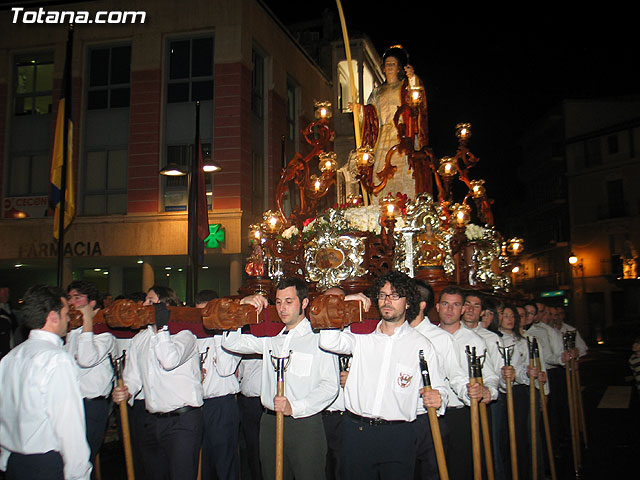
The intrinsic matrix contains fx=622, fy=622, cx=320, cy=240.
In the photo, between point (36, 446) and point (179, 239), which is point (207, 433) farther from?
point (179, 239)

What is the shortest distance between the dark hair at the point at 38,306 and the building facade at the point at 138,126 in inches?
532

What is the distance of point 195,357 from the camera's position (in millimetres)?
5602

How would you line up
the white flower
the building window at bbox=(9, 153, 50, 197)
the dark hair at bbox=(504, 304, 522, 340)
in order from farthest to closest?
the building window at bbox=(9, 153, 50, 197)
the white flower
the dark hair at bbox=(504, 304, 522, 340)

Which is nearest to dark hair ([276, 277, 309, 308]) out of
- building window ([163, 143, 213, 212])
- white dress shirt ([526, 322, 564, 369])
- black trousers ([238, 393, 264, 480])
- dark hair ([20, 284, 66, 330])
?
dark hair ([20, 284, 66, 330])

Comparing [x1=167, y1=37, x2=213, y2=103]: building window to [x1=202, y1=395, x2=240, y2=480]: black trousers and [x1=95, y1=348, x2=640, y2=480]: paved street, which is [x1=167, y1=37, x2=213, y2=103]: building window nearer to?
[x1=95, y1=348, x2=640, y2=480]: paved street

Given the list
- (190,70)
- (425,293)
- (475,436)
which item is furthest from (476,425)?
(190,70)

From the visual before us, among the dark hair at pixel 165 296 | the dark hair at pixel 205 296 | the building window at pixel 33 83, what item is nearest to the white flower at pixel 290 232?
the dark hair at pixel 205 296

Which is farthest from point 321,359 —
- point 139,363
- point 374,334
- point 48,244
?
point 48,244

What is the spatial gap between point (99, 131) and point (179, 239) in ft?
14.9

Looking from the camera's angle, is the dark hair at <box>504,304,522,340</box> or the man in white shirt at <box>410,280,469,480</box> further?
the dark hair at <box>504,304,522,340</box>

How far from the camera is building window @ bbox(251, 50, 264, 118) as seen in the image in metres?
19.9

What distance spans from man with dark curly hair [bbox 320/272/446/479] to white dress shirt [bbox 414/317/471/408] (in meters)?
0.40

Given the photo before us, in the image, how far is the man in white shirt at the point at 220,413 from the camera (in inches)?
239

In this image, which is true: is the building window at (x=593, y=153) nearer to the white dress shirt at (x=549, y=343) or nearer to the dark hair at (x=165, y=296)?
the white dress shirt at (x=549, y=343)
